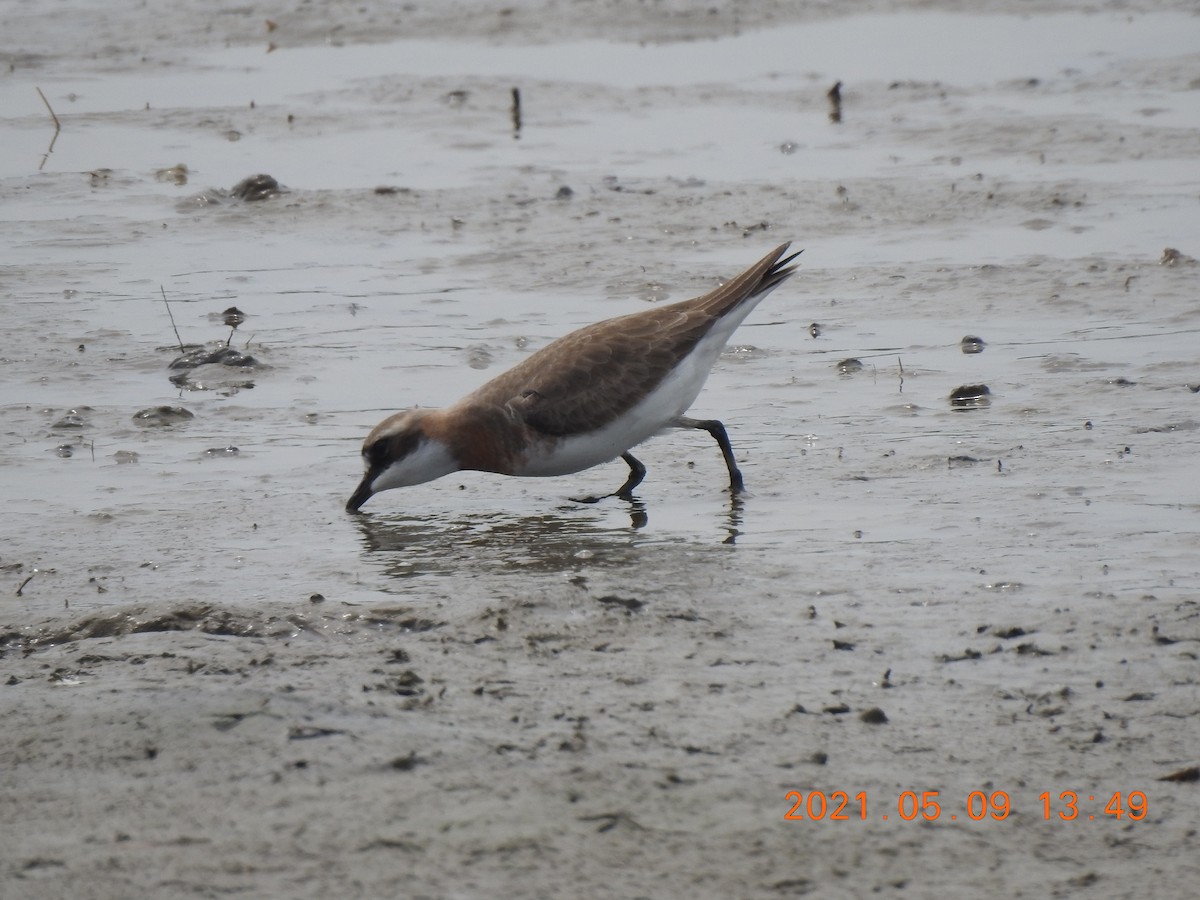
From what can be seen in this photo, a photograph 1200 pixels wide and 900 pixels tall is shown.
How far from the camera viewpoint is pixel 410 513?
26.8 ft

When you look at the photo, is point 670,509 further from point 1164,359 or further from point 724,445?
point 1164,359

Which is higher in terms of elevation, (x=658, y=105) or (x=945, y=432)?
(x=658, y=105)

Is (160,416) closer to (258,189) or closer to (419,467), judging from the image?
(419,467)

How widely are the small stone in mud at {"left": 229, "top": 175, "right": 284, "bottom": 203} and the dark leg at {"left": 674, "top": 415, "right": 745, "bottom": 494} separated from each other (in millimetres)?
6686

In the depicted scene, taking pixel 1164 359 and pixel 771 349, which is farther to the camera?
pixel 771 349

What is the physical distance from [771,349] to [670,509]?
2.64 m

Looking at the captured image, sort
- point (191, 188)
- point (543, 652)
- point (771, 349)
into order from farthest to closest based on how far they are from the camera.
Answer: point (191, 188)
point (771, 349)
point (543, 652)

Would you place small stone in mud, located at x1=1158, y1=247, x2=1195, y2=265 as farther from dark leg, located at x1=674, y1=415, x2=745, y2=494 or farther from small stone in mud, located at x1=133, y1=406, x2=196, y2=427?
small stone in mud, located at x1=133, y1=406, x2=196, y2=427

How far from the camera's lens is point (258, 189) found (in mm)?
14094

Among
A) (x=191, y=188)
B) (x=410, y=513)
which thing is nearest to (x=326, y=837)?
(x=410, y=513)

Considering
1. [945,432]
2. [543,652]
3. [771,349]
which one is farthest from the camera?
[771,349]

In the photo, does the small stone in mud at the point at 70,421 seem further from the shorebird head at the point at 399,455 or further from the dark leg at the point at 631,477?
the dark leg at the point at 631,477

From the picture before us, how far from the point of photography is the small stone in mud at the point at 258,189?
14.1 metres
